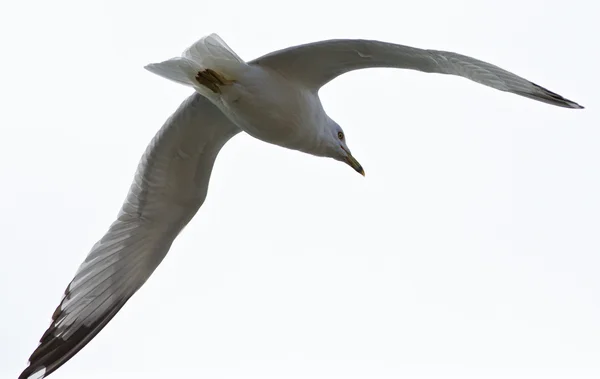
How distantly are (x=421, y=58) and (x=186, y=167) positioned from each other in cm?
170

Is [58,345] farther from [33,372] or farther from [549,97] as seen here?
[549,97]

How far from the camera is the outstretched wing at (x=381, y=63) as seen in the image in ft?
15.6

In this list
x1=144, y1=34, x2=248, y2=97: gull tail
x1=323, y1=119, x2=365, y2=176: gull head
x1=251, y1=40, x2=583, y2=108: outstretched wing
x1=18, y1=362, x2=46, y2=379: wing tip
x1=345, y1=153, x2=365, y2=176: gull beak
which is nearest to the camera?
x1=251, y1=40, x2=583, y2=108: outstretched wing

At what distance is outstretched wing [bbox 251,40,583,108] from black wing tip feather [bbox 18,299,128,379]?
75.1 inches

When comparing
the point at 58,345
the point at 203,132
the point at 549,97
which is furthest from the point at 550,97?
the point at 58,345

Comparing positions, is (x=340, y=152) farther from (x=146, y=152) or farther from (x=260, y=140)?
(x=146, y=152)

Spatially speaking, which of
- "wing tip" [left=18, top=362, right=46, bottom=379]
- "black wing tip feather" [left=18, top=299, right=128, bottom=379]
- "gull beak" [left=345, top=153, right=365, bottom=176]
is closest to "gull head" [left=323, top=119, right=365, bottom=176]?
"gull beak" [left=345, top=153, right=365, bottom=176]

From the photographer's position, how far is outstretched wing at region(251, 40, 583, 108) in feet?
15.6

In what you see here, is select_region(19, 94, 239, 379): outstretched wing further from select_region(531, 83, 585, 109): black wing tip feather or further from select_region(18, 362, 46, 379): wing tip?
select_region(531, 83, 585, 109): black wing tip feather

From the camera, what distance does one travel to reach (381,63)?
4.98 metres

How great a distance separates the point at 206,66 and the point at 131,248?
151cm

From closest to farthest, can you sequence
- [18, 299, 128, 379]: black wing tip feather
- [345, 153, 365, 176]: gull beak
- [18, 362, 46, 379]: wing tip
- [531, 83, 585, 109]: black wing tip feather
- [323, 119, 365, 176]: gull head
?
[531, 83, 585, 109]: black wing tip feather < [323, 119, 365, 176]: gull head < [345, 153, 365, 176]: gull beak < [18, 362, 46, 379]: wing tip < [18, 299, 128, 379]: black wing tip feather

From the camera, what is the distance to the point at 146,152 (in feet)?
19.0

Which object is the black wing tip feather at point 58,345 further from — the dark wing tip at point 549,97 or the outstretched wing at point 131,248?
the dark wing tip at point 549,97
